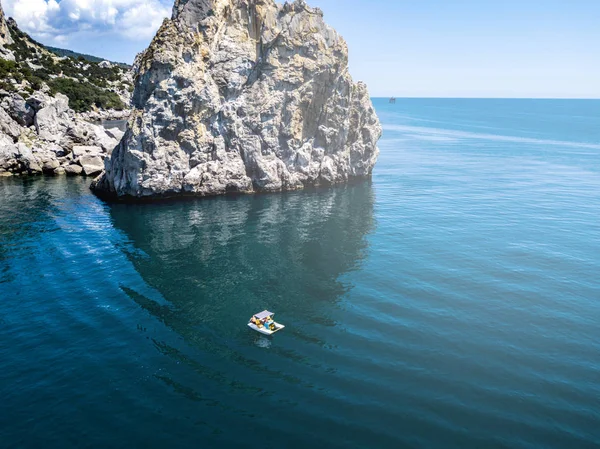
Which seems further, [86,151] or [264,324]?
[86,151]

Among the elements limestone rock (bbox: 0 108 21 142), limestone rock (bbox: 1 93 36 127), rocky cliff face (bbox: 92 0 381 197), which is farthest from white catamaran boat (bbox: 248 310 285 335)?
limestone rock (bbox: 1 93 36 127)

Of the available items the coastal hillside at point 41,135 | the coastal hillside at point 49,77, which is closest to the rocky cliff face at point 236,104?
the coastal hillside at point 41,135

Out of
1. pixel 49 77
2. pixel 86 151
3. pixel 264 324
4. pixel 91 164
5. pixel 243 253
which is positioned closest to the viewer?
pixel 264 324

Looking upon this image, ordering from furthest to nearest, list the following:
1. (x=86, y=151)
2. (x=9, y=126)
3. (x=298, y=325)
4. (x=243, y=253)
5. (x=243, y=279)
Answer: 1. (x=86, y=151)
2. (x=9, y=126)
3. (x=243, y=253)
4. (x=243, y=279)
5. (x=298, y=325)

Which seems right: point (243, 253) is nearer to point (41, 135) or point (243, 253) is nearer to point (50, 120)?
point (41, 135)

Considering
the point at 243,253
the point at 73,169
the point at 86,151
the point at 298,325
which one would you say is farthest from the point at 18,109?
the point at 298,325

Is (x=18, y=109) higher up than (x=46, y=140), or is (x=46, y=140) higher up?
(x=18, y=109)

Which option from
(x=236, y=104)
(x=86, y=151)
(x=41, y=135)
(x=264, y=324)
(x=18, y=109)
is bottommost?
(x=264, y=324)

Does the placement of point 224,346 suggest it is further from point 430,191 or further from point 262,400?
point 430,191
